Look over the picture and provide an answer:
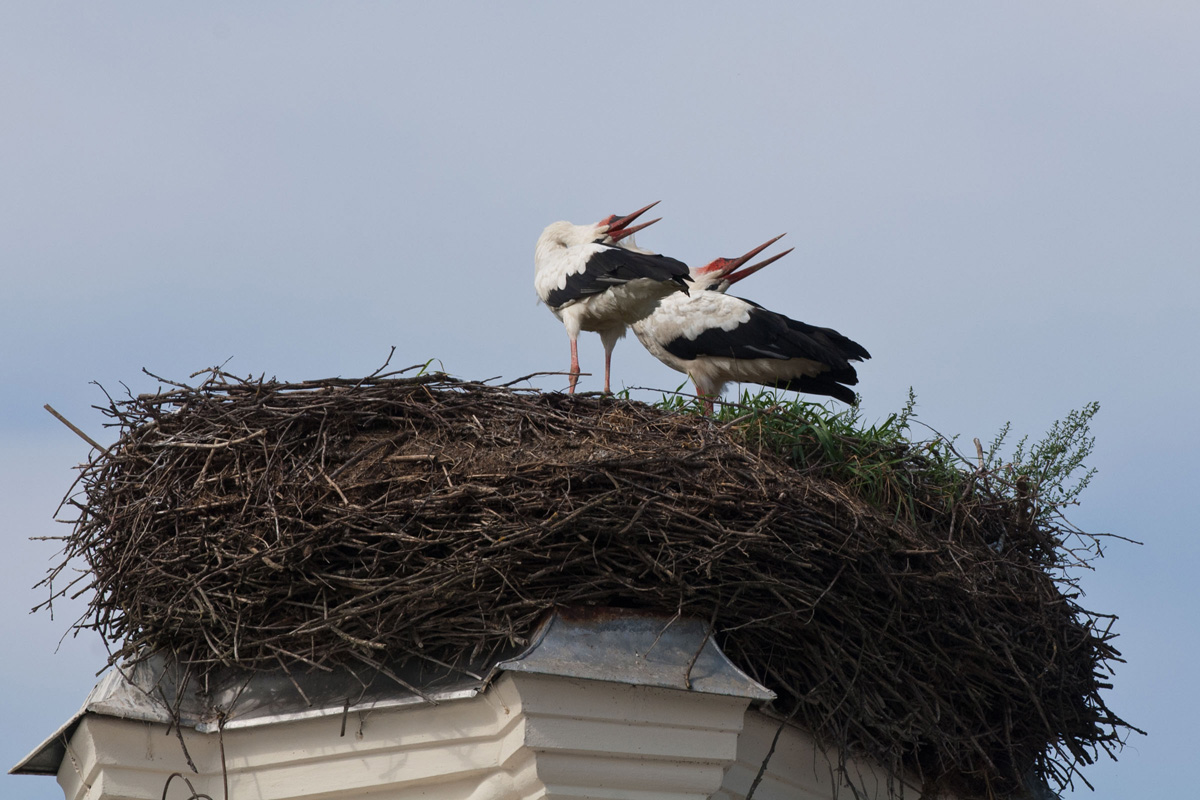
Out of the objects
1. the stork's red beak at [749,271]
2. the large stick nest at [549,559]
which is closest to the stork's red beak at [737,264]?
the stork's red beak at [749,271]

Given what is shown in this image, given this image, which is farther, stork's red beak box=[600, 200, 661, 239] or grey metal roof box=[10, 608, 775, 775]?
stork's red beak box=[600, 200, 661, 239]

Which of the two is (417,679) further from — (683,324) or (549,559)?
(683,324)

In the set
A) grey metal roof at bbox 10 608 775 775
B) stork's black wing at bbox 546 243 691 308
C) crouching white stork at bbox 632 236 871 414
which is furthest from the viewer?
crouching white stork at bbox 632 236 871 414

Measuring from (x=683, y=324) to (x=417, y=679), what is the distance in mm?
4262

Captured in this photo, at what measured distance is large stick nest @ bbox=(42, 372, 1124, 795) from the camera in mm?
5285

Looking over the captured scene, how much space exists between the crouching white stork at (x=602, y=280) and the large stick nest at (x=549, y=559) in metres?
2.46

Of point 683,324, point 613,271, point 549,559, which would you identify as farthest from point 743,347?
point 549,559

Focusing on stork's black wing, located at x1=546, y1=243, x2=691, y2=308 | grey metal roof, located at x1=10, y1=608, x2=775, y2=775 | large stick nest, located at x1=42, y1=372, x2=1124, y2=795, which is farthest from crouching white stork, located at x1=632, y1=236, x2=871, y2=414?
grey metal roof, located at x1=10, y1=608, x2=775, y2=775

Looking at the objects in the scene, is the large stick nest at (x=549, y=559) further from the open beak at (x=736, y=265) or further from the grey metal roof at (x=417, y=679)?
the open beak at (x=736, y=265)

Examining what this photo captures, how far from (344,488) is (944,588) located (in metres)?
2.42

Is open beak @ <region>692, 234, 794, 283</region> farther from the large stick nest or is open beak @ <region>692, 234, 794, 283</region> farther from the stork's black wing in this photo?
the large stick nest

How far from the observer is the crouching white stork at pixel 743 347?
29.5ft

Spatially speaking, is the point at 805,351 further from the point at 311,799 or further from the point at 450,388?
the point at 311,799

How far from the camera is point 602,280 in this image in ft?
28.8
